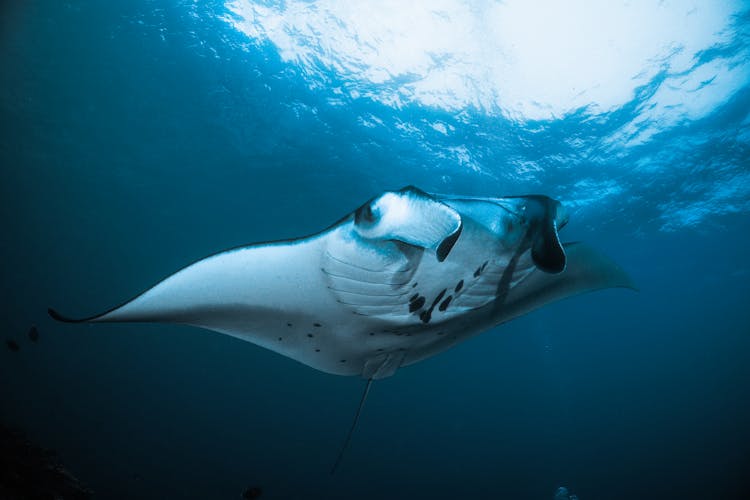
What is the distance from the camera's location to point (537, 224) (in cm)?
153

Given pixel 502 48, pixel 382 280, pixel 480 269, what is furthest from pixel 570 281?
pixel 502 48

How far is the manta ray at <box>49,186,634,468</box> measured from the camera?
1298mm

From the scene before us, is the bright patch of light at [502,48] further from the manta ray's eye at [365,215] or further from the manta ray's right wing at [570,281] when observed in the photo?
the manta ray's eye at [365,215]

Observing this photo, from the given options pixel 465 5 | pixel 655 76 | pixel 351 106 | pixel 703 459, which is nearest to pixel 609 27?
pixel 655 76

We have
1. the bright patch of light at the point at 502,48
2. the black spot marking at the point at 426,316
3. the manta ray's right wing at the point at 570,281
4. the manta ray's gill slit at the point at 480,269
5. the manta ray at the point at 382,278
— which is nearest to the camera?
the manta ray at the point at 382,278

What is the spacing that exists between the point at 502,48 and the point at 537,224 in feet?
25.5

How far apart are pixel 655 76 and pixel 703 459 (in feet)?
111

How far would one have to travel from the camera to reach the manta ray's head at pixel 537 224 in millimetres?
1313

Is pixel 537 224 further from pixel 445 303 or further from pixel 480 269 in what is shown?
pixel 445 303

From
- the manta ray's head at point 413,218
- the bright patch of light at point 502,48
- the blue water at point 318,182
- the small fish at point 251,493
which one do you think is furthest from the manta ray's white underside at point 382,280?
the blue water at point 318,182

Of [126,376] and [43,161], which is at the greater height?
[43,161]

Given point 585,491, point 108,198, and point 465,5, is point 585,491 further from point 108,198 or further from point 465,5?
point 108,198

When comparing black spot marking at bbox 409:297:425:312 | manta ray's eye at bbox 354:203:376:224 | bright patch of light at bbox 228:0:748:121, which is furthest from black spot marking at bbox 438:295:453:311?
bright patch of light at bbox 228:0:748:121

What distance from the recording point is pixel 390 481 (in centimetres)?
2220
